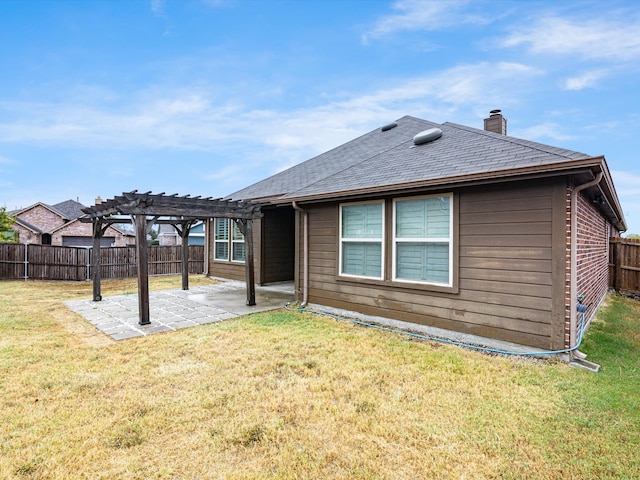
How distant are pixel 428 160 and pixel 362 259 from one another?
6.79 feet

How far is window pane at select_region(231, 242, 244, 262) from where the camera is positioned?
10.4 metres

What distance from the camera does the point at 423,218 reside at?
5000 mm

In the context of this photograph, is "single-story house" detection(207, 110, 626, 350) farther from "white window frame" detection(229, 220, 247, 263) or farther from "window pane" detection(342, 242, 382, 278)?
"white window frame" detection(229, 220, 247, 263)

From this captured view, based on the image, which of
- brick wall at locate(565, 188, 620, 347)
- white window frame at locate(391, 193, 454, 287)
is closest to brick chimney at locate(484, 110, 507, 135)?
brick wall at locate(565, 188, 620, 347)

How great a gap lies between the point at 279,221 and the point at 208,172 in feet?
84.5

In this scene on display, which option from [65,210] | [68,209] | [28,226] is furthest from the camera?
[68,209]

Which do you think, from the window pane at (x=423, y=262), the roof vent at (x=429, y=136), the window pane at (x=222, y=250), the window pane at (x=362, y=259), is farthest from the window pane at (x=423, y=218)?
the window pane at (x=222, y=250)

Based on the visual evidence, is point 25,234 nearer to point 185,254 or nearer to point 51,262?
point 51,262

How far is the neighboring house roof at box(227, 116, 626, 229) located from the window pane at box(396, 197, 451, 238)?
40 centimetres

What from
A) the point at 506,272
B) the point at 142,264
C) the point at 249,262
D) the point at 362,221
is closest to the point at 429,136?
the point at 362,221

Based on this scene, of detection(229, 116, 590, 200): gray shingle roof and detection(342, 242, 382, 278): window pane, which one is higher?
detection(229, 116, 590, 200): gray shingle roof

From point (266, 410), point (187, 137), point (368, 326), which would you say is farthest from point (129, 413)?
point (187, 137)

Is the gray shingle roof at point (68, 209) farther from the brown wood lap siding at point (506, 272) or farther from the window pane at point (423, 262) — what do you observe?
the brown wood lap siding at point (506, 272)

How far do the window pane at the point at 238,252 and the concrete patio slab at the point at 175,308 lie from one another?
137 centimetres
